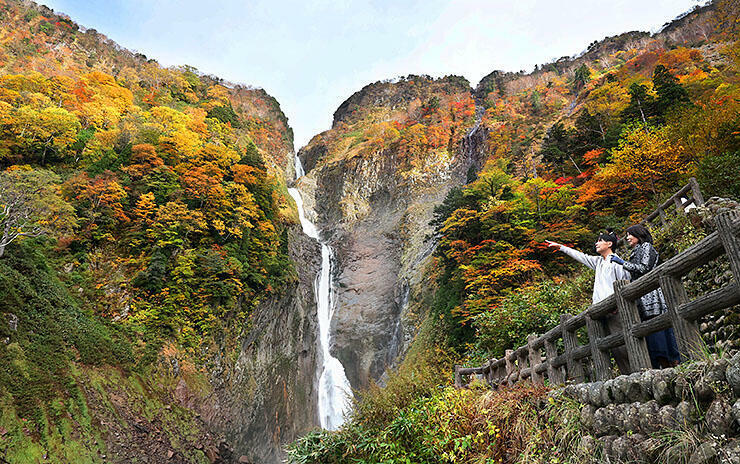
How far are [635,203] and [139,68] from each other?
145ft

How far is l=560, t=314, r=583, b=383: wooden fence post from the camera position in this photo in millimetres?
3848

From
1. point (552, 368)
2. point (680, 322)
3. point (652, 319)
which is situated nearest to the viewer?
point (680, 322)

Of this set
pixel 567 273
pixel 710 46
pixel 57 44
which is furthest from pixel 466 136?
pixel 57 44

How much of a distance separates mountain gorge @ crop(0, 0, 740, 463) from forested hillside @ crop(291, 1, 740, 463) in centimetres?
11

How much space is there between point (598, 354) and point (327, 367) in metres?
25.9

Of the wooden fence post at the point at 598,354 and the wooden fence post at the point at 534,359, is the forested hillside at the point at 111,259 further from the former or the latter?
the wooden fence post at the point at 598,354

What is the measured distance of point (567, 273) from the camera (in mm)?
12617

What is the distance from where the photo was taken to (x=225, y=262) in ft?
53.9

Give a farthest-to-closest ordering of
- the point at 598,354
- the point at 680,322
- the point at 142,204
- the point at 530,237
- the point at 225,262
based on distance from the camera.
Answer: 1. the point at 225,262
2. the point at 142,204
3. the point at 530,237
4. the point at 598,354
5. the point at 680,322

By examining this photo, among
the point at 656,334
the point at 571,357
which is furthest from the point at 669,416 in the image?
the point at 571,357

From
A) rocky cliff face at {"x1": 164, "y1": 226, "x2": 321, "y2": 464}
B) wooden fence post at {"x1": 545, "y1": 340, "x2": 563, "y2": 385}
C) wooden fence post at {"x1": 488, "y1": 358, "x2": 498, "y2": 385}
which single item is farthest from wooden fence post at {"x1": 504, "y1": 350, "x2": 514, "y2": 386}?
rocky cliff face at {"x1": 164, "y1": 226, "x2": 321, "y2": 464}

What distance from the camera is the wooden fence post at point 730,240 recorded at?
2.04m

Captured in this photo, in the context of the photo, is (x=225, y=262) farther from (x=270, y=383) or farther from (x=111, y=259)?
(x=270, y=383)

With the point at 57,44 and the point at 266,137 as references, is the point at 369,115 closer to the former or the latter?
the point at 266,137
